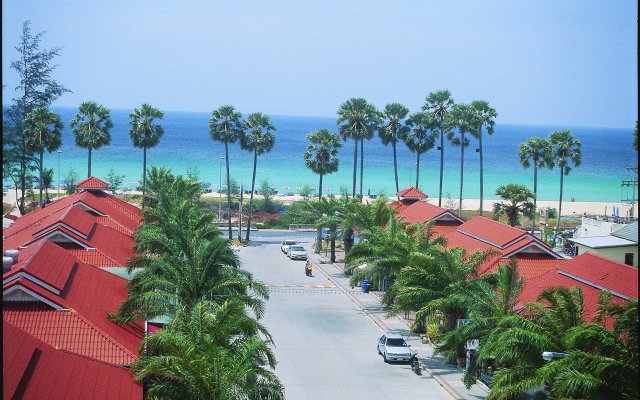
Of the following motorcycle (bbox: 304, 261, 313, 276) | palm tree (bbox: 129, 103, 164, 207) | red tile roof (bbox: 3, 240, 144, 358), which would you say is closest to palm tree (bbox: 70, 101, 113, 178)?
palm tree (bbox: 129, 103, 164, 207)

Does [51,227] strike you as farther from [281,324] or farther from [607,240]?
[607,240]

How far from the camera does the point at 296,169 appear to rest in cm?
19525

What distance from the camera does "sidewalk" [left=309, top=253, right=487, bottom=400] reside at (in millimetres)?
31562

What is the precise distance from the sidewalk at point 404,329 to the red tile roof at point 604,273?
610 centimetres

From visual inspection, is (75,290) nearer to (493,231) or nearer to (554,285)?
(554,285)

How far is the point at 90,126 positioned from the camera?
235 ft

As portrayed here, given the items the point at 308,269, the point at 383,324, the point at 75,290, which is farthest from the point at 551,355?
the point at 308,269

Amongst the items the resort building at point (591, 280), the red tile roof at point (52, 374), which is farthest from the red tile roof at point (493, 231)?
the red tile roof at point (52, 374)

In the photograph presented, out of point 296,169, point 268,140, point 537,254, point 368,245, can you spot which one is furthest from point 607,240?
point 296,169

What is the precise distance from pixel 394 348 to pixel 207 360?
16184 millimetres

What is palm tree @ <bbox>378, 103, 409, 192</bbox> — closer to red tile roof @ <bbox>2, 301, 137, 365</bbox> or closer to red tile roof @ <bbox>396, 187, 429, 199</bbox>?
red tile roof @ <bbox>396, 187, 429, 199</bbox>

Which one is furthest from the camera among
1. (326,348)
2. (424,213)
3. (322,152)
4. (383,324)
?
(322,152)

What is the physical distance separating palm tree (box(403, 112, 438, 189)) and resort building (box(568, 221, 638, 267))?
113 ft

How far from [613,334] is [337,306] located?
90.0 feet
